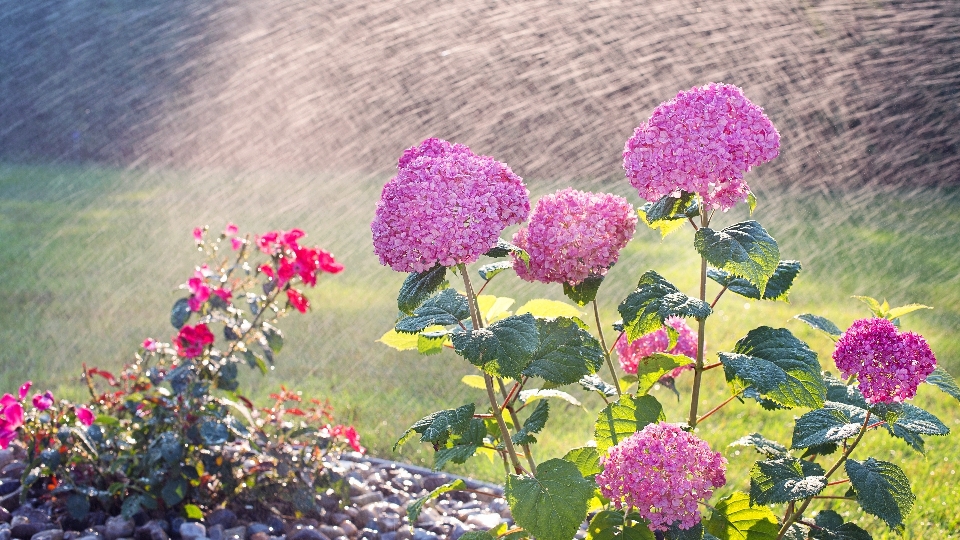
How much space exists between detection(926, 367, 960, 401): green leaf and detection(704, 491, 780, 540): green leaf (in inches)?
16.5

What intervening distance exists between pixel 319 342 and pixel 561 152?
551cm

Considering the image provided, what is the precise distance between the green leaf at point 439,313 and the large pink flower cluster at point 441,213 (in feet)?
0.36

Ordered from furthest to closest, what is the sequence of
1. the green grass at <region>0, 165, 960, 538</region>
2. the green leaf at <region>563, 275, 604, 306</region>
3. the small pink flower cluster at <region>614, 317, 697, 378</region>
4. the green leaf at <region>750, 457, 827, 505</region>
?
1. the green grass at <region>0, 165, 960, 538</region>
2. the small pink flower cluster at <region>614, 317, 697, 378</region>
3. the green leaf at <region>563, 275, 604, 306</region>
4. the green leaf at <region>750, 457, 827, 505</region>

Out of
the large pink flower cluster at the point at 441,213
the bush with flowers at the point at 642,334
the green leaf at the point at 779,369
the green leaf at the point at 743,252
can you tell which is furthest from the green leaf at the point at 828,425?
the large pink flower cluster at the point at 441,213

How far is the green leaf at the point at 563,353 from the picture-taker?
1.77 m

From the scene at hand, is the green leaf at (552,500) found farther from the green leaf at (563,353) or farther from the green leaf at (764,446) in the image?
the green leaf at (764,446)

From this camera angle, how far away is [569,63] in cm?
1216

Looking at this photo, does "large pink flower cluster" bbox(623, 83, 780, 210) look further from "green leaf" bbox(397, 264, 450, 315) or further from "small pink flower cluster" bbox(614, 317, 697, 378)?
"small pink flower cluster" bbox(614, 317, 697, 378)

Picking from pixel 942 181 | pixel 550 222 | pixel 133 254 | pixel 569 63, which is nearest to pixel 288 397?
pixel 550 222

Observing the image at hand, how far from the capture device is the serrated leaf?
1773mm

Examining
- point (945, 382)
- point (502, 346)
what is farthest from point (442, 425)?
point (945, 382)

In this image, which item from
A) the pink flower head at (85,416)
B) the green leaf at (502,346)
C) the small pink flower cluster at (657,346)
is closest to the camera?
the green leaf at (502,346)

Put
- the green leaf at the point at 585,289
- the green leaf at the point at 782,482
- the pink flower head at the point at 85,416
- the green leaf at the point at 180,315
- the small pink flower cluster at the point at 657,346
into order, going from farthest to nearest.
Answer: the green leaf at the point at 180,315
the pink flower head at the point at 85,416
the small pink flower cluster at the point at 657,346
the green leaf at the point at 585,289
the green leaf at the point at 782,482

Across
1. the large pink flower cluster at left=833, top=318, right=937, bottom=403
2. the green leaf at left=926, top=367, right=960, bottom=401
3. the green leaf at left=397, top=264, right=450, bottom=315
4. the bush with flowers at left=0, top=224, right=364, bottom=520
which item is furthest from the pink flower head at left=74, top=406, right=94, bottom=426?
the green leaf at left=926, top=367, right=960, bottom=401
